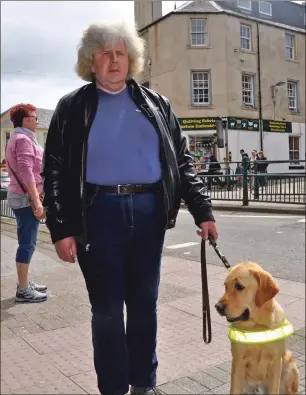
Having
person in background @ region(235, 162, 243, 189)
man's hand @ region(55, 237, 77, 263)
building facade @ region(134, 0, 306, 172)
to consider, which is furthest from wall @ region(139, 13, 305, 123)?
man's hand @ region(55, 237, 77, 263)

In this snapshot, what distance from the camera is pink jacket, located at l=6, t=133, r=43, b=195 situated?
2.59 ft

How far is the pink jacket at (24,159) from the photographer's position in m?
0.79

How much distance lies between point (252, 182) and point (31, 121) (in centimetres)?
56

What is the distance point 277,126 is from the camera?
37.4 inches

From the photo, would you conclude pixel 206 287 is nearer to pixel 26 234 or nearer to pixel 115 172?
pixel 115 172

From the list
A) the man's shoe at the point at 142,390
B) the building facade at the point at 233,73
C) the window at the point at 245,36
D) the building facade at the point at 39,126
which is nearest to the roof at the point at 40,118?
the building facade at the point at 39,126

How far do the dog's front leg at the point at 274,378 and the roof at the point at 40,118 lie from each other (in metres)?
0.51

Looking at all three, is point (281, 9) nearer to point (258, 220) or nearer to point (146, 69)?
point (146, 69)

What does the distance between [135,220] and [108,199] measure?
6cm

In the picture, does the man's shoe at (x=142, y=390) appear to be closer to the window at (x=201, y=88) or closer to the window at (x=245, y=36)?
the window at (x=201, y=88)

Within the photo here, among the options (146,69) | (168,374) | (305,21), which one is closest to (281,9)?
(305,21)

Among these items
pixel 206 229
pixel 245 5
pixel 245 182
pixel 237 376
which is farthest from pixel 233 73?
pixel 237 376

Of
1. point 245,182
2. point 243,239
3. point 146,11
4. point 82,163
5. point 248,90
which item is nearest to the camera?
point 82,163

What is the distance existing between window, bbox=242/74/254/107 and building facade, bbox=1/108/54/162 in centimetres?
41
